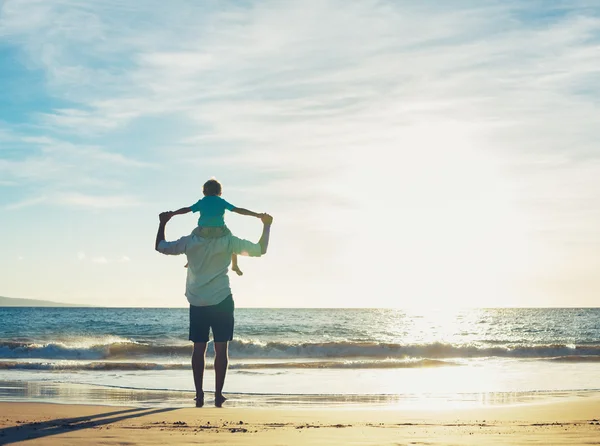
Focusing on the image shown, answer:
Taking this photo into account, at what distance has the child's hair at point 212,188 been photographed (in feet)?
20.9

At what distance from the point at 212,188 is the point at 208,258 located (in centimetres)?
62

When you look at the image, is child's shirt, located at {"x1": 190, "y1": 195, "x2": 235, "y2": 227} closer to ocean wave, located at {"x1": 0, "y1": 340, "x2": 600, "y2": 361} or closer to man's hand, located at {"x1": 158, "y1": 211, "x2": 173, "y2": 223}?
man's hand, located at {"x1": 158, "y1": 211, "x2": 173, "y2": 223}

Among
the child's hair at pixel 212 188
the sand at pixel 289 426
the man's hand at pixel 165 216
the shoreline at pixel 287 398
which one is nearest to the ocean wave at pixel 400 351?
the shoreline at pixel 287 398

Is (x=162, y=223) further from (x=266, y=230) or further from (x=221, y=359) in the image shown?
(x=221, y=359)

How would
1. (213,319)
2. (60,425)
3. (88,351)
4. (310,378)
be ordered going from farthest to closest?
(88,351) < (310,378) < (213,319) < (60,425)

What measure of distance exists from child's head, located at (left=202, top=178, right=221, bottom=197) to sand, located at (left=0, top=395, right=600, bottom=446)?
1886 millimetres

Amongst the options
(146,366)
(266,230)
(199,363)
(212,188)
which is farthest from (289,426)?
(146,366)

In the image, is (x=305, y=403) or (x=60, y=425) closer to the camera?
(x=60, y=425)

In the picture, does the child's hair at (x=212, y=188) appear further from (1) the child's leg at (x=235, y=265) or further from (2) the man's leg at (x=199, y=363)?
(2) the man's leg at (x=199, y=363)

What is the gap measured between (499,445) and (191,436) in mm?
1978

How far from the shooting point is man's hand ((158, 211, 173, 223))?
6.22m

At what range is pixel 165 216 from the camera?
245 inches

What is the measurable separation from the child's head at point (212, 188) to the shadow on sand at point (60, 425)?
1.93 metres

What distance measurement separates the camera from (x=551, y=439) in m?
4.84
